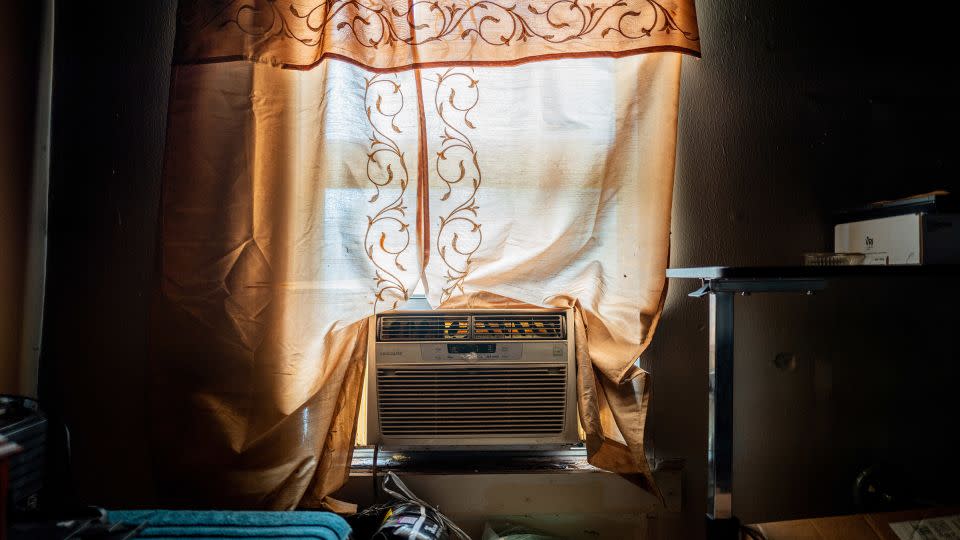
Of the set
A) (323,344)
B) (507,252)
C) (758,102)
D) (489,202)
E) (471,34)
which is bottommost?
(323,344)

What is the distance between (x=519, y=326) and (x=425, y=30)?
2.41 ft

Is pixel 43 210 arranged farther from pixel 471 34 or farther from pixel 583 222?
pixel 583 222

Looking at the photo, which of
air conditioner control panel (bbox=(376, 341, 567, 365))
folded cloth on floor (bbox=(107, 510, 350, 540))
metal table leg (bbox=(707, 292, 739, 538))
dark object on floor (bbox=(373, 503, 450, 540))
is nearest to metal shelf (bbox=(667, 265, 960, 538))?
metal table leg (bbox=(707, 292, 739, 538))

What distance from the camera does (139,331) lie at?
4.75ft

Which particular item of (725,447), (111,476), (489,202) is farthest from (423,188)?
(111,476)

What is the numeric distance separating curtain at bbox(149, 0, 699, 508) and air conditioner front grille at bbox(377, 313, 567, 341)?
0.05m

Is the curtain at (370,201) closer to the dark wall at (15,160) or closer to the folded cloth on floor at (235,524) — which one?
the folded cloth on floor at (235,524)

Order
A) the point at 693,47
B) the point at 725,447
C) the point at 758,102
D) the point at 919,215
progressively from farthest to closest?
the point at 758,102 < the point at 693,47 < the point at 919,215 < the point at 725,447

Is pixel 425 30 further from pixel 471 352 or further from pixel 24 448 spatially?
pixel 24 448

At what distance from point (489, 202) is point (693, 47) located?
1.96 feet

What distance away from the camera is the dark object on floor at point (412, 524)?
1199 millimetres

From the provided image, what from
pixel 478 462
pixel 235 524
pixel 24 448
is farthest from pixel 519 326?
pixel 24 448

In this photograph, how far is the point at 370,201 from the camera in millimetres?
1368

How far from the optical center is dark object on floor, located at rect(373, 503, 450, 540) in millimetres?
1199
